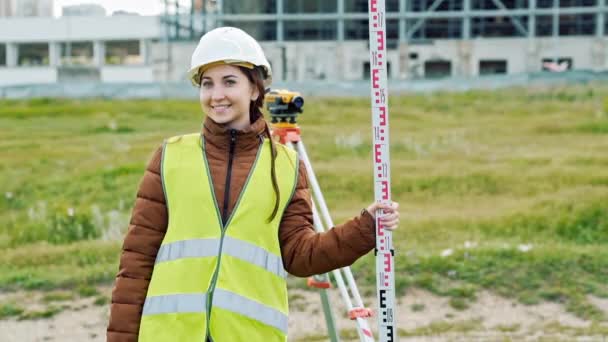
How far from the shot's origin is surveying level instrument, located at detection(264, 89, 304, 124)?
14.3 feet

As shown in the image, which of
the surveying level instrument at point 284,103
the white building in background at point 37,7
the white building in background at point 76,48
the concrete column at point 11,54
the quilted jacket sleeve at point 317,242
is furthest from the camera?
the white building in background at point 37,7

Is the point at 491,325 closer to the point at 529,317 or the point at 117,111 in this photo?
the point at 529,317

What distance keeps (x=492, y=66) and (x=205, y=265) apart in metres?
44.9

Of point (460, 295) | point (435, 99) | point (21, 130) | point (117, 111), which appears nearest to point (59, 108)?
point (117, 111)

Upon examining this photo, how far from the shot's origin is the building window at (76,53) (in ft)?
186

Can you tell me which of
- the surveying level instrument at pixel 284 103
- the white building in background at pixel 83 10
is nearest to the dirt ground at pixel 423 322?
the surveying level instrument at pixel 284 103

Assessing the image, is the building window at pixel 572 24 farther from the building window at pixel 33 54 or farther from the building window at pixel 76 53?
the building window at pixel 33 54

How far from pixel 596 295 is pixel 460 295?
1090 mm

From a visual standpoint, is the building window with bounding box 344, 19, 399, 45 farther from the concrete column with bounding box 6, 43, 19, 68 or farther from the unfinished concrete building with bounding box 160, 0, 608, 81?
the concrete column with bounding box 6, 43, 19, 68

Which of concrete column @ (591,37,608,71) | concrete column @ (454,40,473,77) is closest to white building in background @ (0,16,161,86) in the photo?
concrete column @ (454,40,473,77)

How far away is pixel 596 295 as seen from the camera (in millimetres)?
7055

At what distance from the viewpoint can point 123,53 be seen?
57.8m

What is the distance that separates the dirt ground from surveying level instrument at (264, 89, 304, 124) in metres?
2.56

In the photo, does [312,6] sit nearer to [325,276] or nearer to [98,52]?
[98,52]
